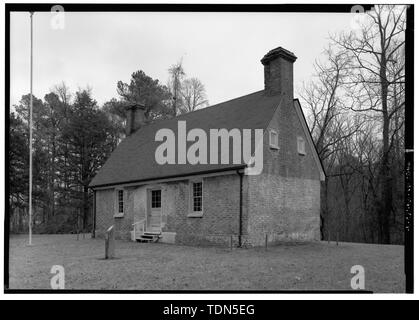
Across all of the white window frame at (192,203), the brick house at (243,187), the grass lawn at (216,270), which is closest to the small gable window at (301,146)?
the brick house at (243,187)

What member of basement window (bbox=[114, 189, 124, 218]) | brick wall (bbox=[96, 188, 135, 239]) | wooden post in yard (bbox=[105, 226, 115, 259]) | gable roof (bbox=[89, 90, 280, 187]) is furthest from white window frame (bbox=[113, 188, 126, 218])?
wooden post in yard (bbox=[105, 226, 115, 259])

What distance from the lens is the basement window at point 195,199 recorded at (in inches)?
569

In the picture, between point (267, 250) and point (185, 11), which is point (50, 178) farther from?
point (185, 11)

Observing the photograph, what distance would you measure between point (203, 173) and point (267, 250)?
375 centimetres

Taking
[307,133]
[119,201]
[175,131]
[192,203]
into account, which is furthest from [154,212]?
[307,133]

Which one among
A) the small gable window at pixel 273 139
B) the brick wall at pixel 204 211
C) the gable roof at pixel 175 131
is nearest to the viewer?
the brick wall at pixel 204 211

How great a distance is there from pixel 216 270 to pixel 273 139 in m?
7.01

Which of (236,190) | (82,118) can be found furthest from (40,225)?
(236,190)

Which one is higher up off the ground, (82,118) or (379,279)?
(82,118)

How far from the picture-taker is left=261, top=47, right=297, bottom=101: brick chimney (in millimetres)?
14438

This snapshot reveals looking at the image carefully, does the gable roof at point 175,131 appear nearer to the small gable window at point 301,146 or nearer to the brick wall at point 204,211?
the brick wall at point 204,211

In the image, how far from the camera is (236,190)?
1301 centimetres

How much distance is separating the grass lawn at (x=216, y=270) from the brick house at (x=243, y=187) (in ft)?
5.18
